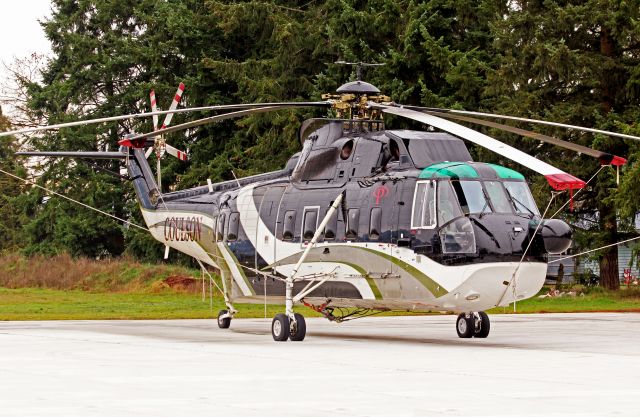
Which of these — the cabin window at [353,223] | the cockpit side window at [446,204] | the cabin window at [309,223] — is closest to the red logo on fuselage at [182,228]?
the cabin window at [309,223]

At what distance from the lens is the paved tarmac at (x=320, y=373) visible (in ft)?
33.1

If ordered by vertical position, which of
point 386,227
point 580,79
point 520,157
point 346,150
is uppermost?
point 580,79

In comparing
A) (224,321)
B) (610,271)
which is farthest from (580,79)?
(224,321)

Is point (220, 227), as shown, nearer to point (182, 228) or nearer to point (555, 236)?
point (182, 228)

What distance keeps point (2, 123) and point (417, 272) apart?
55.4 meters

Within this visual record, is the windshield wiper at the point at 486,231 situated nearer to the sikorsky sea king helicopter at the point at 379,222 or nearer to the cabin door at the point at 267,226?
the sikorsky sea king helicopter at the point at 379,222

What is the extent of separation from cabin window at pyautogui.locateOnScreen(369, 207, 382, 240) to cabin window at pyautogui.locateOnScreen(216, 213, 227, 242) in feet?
15.2

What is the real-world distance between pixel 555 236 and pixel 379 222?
3.21 metres

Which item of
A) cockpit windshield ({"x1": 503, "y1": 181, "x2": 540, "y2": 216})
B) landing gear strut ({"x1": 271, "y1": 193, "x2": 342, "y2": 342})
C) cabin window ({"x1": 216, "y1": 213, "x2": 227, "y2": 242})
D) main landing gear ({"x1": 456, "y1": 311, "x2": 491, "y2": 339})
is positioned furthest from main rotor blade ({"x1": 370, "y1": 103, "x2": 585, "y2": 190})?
cabin window ({"x1": 216, "y1": 213, "x2": 227, "y2": 242})

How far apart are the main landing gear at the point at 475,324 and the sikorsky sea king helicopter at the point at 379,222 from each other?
0.08 feet

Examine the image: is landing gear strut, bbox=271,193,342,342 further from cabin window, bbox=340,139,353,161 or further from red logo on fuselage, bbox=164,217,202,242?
red logo on fuselage, bbox=164,217,202,242

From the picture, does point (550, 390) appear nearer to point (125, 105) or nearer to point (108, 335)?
point (108, 335)

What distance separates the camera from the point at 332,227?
19.9 metres

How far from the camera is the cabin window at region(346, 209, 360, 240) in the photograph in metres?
19.4
